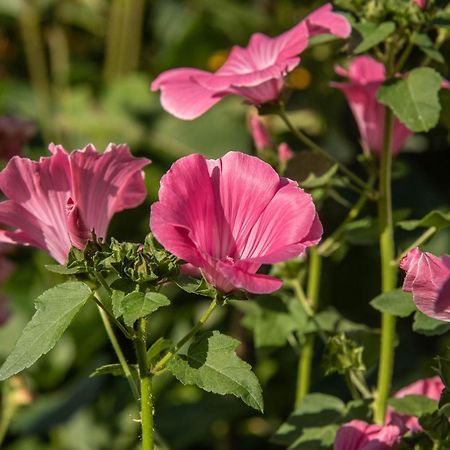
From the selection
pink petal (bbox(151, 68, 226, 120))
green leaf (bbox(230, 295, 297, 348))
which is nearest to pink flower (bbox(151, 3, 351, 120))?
pink petal (bbox(151, 68, 226, 120))

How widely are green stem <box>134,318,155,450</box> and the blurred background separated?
1001 mm

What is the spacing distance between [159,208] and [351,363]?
32 centimetres

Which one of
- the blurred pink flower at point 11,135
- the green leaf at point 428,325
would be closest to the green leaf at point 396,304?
the green leaf at point 428,325

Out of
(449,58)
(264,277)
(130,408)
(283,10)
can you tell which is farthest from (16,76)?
(264,277)

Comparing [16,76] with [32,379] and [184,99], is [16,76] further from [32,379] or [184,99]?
[184,99]

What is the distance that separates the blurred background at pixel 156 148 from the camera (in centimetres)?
198

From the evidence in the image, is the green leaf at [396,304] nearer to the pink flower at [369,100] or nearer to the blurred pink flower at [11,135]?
the pink flower at [369,100]

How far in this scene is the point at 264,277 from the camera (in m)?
0.78

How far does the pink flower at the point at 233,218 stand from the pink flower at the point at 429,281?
7 cm

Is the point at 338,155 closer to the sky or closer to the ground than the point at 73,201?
closer to the ground

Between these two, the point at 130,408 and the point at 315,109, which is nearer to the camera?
the point at 130,408

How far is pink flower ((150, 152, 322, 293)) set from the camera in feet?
2.55

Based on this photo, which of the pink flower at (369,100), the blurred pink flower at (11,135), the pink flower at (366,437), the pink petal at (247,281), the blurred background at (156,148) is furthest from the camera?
the blurred background at (156,148)

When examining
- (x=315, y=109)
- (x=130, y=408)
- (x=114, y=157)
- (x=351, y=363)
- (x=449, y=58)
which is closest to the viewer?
(x=114, y=157)
